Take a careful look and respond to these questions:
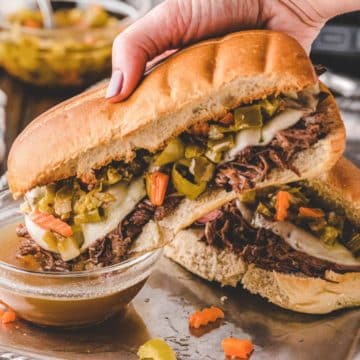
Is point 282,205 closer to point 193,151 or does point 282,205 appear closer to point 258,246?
point 258,246

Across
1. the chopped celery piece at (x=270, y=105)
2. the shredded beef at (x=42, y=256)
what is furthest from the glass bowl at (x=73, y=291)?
the chopped celery piece at (x=270, y=105)

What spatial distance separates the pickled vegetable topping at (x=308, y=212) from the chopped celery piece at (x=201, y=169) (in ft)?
1.34

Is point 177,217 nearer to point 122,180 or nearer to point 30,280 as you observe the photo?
point 122,180

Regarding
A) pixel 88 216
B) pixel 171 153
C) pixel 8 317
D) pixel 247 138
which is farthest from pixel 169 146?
pixel 8 317

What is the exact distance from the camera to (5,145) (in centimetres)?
528

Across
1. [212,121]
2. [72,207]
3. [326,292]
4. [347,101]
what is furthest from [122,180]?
[347,101]

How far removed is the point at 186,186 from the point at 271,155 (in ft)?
1.16

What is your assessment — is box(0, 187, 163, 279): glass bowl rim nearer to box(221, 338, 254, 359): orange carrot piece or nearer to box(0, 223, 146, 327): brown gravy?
box(0, 223, 146, 327): brown gravy

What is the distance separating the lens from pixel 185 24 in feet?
12.1

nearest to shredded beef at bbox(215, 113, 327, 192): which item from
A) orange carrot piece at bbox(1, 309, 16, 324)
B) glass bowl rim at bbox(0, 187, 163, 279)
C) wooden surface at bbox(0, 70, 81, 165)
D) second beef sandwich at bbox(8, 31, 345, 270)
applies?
Result: second beef sandwich at bbox(8, 31, 345, 270)

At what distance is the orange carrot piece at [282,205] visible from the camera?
3.63 m

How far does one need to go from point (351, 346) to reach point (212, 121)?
108 cm

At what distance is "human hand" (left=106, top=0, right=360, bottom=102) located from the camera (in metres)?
3.40

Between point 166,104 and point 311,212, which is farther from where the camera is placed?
point 311,212
